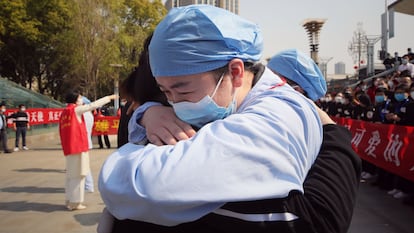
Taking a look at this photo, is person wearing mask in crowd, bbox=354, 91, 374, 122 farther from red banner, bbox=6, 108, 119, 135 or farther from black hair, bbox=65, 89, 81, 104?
red banner, bbox=6, 108, 119, 135

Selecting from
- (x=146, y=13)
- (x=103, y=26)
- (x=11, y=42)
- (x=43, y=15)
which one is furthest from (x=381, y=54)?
(x=11, y=42)

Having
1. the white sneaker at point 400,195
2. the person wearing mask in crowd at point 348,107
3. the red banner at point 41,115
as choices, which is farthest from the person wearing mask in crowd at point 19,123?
the white sneaker at point 400,195

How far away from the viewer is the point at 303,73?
206cm

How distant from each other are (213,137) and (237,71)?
0.22 metres

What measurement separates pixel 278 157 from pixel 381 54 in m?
25.8

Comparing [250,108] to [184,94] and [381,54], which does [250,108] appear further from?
[381,54]

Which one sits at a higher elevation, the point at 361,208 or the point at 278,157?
the point at 278,157

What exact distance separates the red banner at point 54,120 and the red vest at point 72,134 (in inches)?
282

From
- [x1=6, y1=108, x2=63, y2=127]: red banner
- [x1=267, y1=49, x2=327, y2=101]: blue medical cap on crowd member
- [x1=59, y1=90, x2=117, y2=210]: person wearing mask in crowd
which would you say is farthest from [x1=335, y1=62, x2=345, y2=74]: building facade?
[x1=267, y1=49, x2=327, y2=101]: blue medical cap on crowd member

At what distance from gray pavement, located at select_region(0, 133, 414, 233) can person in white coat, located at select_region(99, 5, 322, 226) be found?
4.21m

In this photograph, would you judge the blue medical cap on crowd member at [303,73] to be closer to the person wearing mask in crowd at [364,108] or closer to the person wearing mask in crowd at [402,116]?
the person wearing mask in crowd at [402,116]

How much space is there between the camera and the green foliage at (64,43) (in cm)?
2509

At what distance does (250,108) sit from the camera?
34.3 inches

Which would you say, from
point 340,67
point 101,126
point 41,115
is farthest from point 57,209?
point 340,67
